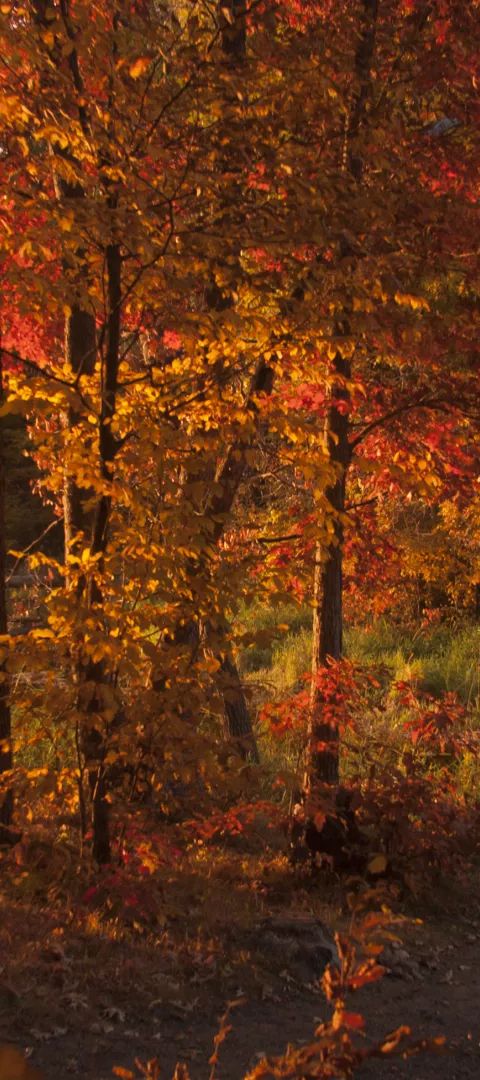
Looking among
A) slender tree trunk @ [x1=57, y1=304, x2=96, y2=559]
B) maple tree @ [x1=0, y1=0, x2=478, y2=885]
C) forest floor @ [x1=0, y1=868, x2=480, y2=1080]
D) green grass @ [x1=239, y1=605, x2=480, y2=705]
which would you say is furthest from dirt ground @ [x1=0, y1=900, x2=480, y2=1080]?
green grass @ [x1=239, y1=605, x2=480, y2=705]

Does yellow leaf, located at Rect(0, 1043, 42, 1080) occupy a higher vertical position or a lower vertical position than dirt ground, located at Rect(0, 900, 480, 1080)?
higher

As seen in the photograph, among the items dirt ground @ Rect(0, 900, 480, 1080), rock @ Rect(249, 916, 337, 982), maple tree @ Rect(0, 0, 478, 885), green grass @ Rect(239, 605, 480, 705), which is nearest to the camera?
dirt ground @ Rect(0, 900, 480, 1080)

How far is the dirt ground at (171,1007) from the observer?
4098mm

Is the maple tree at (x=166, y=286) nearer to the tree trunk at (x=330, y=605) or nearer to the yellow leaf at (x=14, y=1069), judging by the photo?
the tree trunk at (x=330, y=605)

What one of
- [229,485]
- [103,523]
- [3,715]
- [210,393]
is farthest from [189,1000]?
[229,485]

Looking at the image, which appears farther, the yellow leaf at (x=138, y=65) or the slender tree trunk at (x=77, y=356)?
the slender tree trunk at (x=77, y=356)

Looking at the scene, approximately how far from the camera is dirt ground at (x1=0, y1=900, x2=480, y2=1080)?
4.10 meters

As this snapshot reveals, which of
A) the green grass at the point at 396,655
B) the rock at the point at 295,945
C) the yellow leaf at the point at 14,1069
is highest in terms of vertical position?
the yellow leaf at the point at 14,1069

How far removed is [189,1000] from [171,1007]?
0.13m

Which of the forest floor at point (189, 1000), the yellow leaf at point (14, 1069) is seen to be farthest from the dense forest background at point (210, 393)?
the yellow leaf at point (14, 1069)

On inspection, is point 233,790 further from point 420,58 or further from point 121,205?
point 420,58

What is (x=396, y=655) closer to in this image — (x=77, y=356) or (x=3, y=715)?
(x=77, y=356)

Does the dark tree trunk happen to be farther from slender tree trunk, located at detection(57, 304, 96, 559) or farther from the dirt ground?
the dirt ground

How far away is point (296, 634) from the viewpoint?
16938mm
